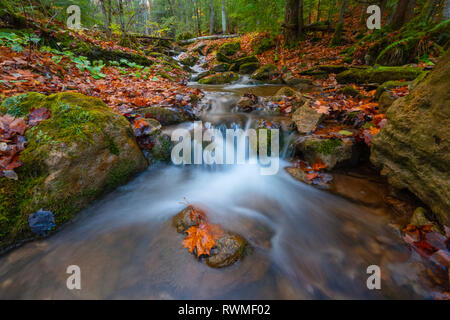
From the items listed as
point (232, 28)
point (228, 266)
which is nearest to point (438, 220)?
point (228, 266)

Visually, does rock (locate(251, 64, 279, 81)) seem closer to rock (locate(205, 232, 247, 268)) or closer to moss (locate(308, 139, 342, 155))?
moss (locate(308, 139, 342, 155))

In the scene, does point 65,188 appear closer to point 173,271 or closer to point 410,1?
point 173,271

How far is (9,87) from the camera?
2863mm

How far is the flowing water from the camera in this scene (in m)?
1.61

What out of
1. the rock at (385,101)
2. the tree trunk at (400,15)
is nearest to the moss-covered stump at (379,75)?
the rock at (385,101)

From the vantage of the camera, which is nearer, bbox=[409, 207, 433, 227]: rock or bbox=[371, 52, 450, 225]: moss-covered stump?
bbox=[371, 52, 450, 225]: moss-covered stump

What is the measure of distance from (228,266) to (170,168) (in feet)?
7.06

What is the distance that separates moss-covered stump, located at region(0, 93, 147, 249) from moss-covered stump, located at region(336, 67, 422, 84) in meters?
6.29

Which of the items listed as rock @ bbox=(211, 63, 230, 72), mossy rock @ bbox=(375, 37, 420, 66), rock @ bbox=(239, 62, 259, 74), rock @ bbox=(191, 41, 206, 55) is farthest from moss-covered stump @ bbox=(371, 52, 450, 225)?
rock @ bbox=(191, 41, 206, 55)

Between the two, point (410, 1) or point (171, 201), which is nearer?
point (171, 201)

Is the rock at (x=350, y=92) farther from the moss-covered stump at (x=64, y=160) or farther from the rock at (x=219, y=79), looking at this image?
the rock at (x=219, y=79)

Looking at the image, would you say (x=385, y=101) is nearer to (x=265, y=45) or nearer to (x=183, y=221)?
(x=183, y=221)

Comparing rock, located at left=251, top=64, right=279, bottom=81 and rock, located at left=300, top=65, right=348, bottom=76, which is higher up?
rock, located at left=251, top=64, right=279, bottom=81

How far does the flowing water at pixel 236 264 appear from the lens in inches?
63.5
